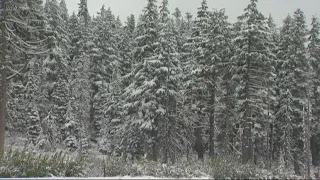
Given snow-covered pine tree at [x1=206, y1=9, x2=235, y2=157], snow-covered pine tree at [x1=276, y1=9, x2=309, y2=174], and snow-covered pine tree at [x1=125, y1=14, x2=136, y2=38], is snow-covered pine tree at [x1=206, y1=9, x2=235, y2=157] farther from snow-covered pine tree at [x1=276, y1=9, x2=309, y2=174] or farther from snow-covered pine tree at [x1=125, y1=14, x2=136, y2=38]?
snow-covered pine tree at [x1=125, y1=14, x2=136, y2=38]

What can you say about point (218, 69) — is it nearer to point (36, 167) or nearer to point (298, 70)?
point (298, 70)

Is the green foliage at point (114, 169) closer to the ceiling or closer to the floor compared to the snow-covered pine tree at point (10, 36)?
closer to the floor

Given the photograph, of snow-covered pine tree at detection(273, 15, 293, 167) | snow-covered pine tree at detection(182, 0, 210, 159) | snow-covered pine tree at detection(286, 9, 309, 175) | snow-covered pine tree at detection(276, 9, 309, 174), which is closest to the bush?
snow-covered pine tree at detection(182, 0, 210, 159)

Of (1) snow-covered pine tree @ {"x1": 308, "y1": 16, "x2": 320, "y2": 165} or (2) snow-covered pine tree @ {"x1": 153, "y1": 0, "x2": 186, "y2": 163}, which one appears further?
(1) snow-covered pine tree @ {"x1": 308, "y1": 16, "x2": 320, "y2": 165}

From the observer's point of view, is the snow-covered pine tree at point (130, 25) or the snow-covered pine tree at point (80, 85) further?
the snow-covered pine tree at point (130, 25)

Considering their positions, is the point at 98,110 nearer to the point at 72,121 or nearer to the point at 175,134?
the point at 72,121

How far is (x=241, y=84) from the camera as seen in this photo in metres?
32.5

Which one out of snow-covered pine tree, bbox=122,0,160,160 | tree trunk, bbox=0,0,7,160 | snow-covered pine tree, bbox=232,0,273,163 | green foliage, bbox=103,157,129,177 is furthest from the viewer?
snow-covered pine tree, bbox=232,0,273,163

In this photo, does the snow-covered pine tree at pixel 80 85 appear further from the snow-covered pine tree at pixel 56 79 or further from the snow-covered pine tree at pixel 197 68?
the snow-covered pine tree at pixel 197 68

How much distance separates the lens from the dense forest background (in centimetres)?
3031

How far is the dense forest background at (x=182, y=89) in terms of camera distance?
30312 mm

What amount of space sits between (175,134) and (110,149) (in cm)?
1142

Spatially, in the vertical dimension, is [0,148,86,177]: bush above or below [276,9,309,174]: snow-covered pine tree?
below

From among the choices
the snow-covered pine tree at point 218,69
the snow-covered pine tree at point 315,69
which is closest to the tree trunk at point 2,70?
the snow-covered pine tree at point 218,69
